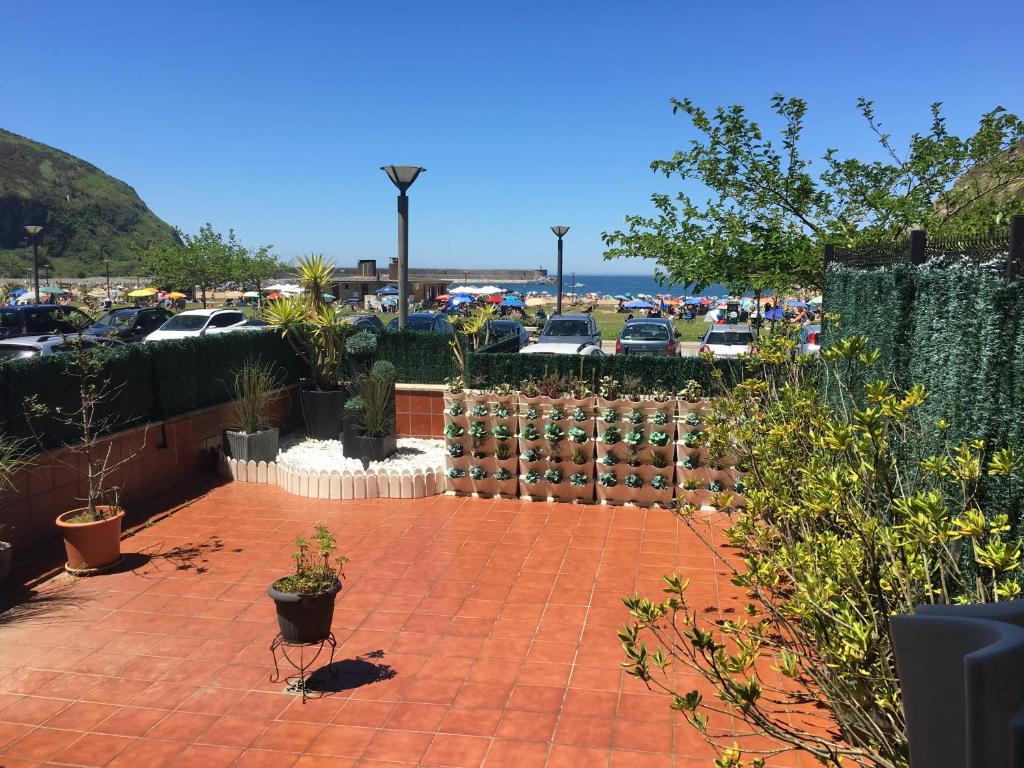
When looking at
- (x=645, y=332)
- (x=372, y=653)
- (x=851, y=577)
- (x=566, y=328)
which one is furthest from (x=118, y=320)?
(x=851, y=577)

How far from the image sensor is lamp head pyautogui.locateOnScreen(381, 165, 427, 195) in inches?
474

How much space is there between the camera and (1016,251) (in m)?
4.11

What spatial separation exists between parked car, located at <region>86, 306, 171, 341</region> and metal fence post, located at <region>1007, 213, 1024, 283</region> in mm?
20893

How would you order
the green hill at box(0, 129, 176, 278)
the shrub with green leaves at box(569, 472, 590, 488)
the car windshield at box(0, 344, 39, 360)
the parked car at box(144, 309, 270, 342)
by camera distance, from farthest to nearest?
the green hill at box(0, 129, 176, 278)
the parked car at box(144, 309, 270, 342)
the car windshield at box(0, 344, 39, 360)
the shrub with green leaves at box(569, 472, 590, 488)

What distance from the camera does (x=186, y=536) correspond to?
8.51 m

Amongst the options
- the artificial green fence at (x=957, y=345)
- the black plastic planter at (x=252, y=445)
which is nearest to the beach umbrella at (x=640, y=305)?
the black plastic planter at (x=252, y=445)

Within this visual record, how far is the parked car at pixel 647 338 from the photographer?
57.7 feet

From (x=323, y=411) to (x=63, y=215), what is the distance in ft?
415

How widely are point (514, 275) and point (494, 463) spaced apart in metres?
117

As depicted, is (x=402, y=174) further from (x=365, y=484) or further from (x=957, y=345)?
(x=957, y=345)

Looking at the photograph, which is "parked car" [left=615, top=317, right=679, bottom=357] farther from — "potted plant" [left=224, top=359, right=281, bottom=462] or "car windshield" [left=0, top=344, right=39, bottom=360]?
"car windshield" [left=0, top=344, right=39, bottom=360]

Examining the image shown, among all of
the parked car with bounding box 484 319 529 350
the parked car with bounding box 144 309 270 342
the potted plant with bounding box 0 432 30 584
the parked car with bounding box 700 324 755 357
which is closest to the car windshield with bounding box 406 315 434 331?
the parked car with bounding box 484 319 529 350

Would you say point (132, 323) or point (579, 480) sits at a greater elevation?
point (132, 323)

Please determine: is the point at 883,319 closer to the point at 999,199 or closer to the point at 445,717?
the point at 445,717
